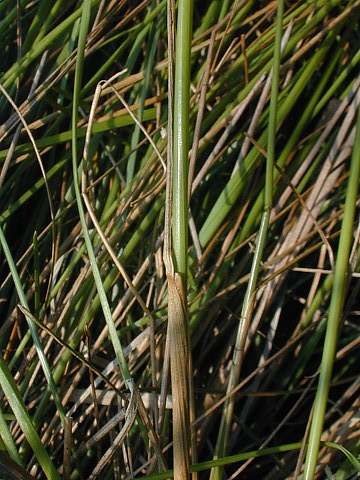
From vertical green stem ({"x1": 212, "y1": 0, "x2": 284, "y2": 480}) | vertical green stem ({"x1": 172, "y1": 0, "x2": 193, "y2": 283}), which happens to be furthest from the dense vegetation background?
vertical green stem ({"x1": 172, "y1": 0, "x2": 193, "y2": 283})

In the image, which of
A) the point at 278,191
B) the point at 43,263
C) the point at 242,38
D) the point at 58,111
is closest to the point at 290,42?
the point at 242,38

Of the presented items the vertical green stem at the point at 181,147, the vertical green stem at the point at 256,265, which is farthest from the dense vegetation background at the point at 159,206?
the vertical green stem at the point at 181,147

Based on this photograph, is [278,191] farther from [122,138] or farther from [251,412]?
[251,412]

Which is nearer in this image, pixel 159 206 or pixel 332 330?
pixel 332 330

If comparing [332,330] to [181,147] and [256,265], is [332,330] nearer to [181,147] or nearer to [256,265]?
[256,265]

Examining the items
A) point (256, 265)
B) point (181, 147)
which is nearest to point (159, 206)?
point (256, 265)

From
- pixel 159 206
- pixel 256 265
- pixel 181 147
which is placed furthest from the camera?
pixel 159 206

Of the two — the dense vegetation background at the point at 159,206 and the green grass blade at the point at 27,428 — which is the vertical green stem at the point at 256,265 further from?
the green grass blade at the point at 27,428
